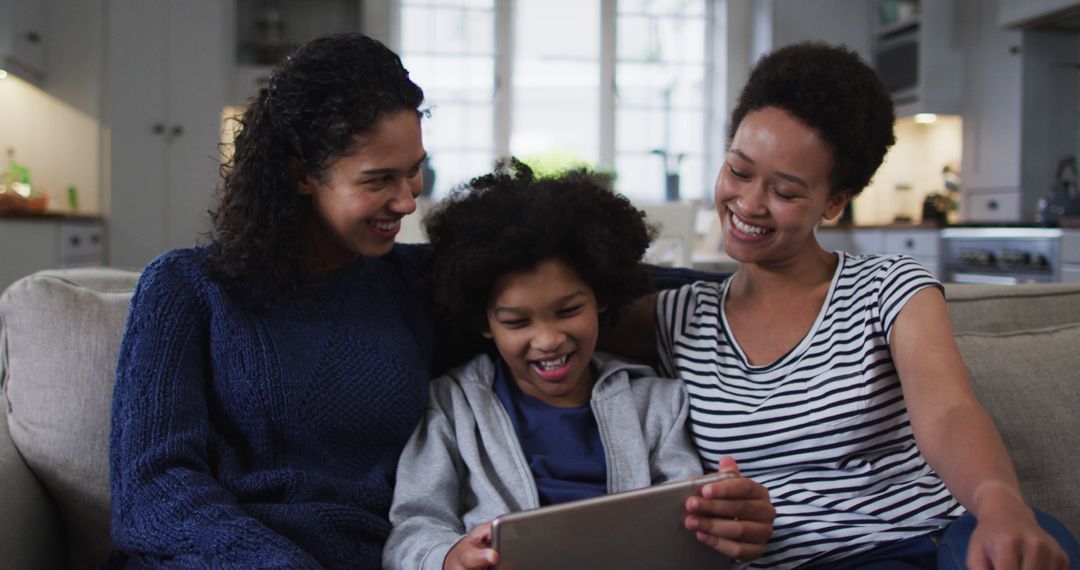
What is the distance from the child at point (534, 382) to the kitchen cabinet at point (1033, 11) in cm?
403

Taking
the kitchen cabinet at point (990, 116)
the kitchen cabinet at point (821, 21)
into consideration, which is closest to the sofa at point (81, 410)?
the kitchen cabinet at point (990, 116)

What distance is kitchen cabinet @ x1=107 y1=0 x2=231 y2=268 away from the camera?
5098mm

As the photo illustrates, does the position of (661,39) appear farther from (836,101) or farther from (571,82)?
(836,101)

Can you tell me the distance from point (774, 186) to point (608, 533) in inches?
22.5

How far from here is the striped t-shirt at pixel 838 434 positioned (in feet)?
3.67

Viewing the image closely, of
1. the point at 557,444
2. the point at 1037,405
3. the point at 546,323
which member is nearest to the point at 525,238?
the point at 546,323

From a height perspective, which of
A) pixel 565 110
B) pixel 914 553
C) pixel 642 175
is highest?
pixel 565 110

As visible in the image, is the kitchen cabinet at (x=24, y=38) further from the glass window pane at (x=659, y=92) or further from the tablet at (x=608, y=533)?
the tablet at (x=608, y=533)

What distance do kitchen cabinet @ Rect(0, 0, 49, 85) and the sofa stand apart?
3641 mm

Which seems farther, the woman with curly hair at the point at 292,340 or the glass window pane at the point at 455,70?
the glass window pane at the point at 455,70

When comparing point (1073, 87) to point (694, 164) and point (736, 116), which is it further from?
point (736, 116)

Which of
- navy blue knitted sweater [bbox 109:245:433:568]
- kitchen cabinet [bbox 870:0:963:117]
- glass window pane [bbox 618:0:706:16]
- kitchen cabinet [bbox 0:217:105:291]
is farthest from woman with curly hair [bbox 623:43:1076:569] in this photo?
glass window pane [bbox 618:0:706:16]

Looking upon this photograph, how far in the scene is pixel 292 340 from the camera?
1.16 metres

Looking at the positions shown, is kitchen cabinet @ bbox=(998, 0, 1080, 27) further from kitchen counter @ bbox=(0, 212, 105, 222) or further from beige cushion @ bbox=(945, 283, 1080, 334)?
kitchen counter @ bbox=(0, 212, 105, 222)
